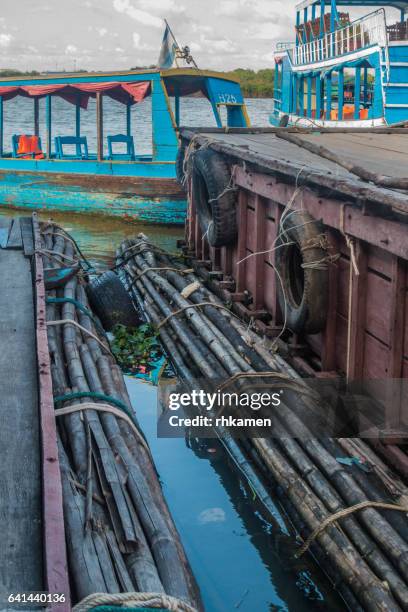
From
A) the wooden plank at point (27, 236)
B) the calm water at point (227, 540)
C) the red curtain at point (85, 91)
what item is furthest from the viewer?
the red curtain at point (85, 91)

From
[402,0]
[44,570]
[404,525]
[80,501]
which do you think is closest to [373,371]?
[404,525]

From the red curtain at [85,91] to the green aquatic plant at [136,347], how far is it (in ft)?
30.0

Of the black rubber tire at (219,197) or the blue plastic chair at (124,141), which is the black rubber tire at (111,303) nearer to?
the black rubber tire at (219,197)

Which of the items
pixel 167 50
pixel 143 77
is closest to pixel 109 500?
pixel 143 77

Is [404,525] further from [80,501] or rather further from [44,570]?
[44,570]

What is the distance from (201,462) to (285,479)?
1.19 m

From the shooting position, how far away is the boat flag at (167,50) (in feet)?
56.0

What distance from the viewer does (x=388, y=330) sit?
4.79m

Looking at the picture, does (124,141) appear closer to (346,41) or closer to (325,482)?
(346,41)

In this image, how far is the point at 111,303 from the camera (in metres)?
8.45

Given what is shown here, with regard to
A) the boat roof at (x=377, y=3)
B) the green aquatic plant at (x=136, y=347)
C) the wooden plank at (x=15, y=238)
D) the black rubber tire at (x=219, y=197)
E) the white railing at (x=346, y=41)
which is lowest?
the green aquatic plant at (x=136, y=347)

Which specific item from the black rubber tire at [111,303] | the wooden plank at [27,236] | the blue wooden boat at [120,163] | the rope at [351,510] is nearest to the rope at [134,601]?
the rope at [351,510]

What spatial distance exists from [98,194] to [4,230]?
648 centimetres

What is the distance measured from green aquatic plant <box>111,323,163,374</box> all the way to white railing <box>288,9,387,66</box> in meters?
13.9
